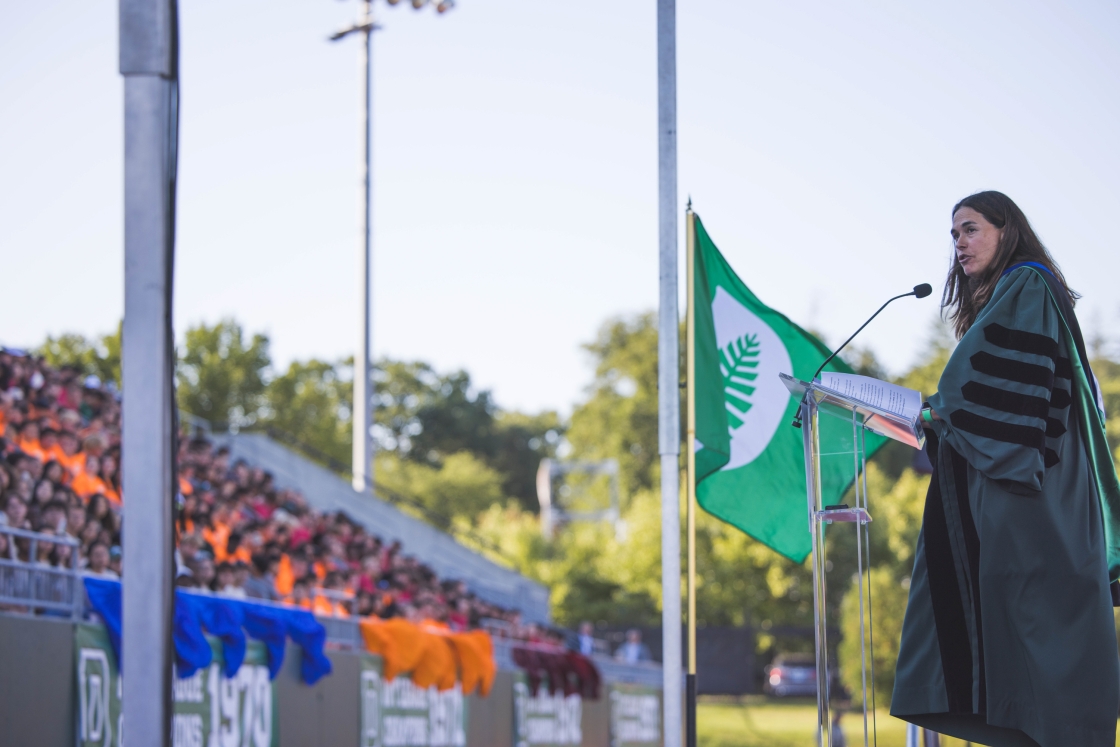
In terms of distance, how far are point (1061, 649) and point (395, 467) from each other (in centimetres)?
6212

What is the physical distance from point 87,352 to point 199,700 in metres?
36.4

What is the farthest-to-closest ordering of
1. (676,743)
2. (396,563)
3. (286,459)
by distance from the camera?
(286,459)
(396,563)
(676,743)

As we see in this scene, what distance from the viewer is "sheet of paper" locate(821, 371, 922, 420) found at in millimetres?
3975

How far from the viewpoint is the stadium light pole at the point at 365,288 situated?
2386 cm

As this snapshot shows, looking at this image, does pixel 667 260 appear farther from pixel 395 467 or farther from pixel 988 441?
pixel 395 467

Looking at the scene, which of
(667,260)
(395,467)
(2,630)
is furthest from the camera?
(395,467)

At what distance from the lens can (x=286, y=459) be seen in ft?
75.0

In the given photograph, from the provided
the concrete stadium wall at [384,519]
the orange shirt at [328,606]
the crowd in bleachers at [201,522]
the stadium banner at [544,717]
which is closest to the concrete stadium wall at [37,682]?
the crowd in bleachers at [201,522]

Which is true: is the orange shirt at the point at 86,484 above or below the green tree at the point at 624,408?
below

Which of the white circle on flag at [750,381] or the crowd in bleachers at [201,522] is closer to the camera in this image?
the white circle on flag at [750,381]

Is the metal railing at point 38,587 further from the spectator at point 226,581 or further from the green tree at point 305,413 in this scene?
the green tree at point 305,413

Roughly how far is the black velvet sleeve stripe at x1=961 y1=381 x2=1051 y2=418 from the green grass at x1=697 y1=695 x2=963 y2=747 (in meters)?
21.4

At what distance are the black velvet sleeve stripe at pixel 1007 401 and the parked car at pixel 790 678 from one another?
105ft

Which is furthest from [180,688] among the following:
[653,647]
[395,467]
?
[395,467]
